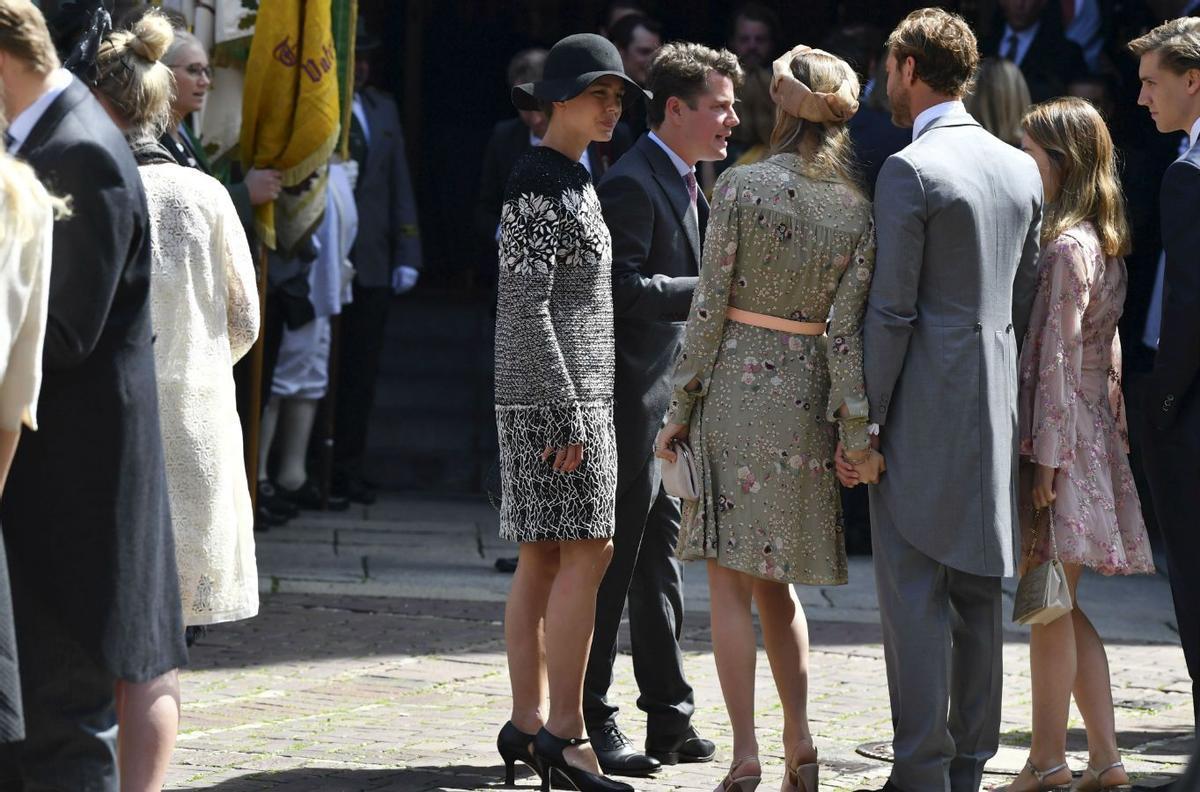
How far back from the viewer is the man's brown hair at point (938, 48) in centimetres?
479

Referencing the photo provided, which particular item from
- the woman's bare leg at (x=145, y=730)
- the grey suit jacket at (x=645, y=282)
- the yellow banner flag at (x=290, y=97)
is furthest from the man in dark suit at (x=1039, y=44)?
the woman's bare leg at (x=145, y=730)

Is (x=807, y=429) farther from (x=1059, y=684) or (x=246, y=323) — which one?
(x=246, y=323)

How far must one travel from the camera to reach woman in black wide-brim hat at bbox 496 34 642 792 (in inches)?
193

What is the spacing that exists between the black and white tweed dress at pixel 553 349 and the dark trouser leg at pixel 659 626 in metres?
0.57

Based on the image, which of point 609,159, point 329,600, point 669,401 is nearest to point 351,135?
point 609,159

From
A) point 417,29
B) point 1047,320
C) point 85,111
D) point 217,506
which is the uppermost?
point 417,29

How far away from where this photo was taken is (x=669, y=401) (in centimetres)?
534

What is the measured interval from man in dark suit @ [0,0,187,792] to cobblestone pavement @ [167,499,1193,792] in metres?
1.26

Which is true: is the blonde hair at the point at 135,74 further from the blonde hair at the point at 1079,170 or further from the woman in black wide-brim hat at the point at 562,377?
the blonde hair at the point at 1079,170

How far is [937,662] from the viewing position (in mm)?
4734

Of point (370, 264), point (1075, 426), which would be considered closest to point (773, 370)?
point (1075, 426)

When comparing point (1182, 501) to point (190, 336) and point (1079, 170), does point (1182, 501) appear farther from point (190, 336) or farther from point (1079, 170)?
point (190, 336)

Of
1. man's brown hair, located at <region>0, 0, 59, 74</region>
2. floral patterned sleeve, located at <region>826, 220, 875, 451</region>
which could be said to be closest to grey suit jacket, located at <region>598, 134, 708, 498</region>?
floral patterned sleeve, located at <region>826, 220, 875, 451</region>

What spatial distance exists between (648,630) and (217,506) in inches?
60.3
